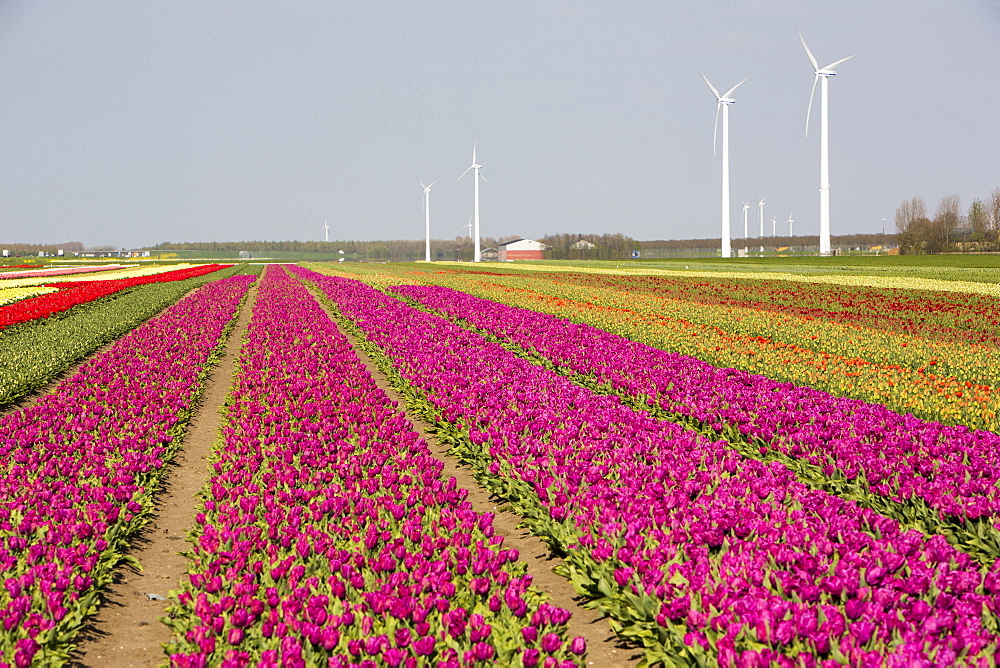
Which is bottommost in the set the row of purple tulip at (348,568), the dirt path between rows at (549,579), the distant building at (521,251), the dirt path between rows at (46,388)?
the dirt path between rows at (549,579)

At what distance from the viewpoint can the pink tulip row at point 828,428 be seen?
279 inches

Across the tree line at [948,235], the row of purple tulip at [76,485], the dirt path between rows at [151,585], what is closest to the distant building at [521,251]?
the tree line at [948,235]

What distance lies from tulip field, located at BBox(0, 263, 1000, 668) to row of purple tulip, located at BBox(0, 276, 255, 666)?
3 cm

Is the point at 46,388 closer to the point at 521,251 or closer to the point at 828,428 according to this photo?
the point at 828,428

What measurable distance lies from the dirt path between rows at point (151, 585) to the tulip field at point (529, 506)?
0.45 feet

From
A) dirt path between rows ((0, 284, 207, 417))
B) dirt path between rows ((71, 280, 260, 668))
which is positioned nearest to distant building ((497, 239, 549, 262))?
dirt path between rows ((0, 284, 207, 417))

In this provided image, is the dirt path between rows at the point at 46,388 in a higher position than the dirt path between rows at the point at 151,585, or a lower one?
higher

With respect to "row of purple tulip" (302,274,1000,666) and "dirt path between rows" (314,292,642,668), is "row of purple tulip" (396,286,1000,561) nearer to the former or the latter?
"row of purple tulip" (302,274,1000,666)

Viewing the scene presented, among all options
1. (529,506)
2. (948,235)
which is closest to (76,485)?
(529,506)

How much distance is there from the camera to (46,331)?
21797 millimetres

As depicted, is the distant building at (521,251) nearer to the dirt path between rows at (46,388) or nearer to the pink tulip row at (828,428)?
the dirt path between rows at (46,388)

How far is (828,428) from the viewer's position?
9055 millimetres

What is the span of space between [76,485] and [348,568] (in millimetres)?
4143

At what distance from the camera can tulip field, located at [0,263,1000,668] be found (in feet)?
15.4
